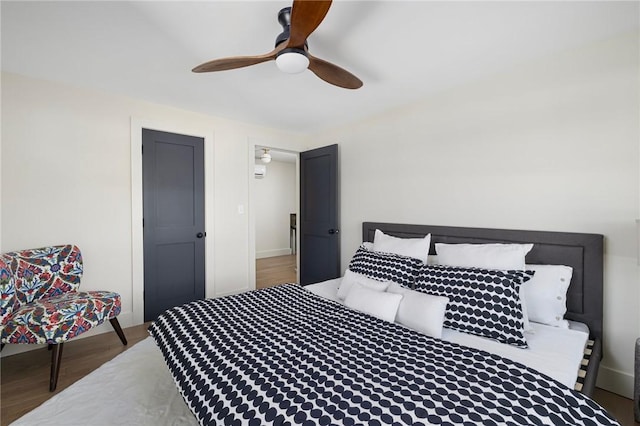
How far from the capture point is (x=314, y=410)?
0.97 metres

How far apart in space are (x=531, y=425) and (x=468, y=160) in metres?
2.12

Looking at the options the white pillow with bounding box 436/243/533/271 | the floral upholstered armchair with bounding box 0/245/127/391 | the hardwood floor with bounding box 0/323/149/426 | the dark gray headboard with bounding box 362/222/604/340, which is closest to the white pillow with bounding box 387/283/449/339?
the white pillow with bounding box 436/243/533/271

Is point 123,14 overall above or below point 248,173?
above

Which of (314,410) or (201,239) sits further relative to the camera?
(201,239)

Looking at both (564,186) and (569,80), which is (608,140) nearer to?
(564,186)

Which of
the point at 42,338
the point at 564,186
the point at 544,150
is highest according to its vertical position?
the point at 544,150

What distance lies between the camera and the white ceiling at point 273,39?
1613mm

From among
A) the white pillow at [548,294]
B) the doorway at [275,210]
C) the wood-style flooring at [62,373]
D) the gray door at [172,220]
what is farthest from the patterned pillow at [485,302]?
the doorway at [275,210]

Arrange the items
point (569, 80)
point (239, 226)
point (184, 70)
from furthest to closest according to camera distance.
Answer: point (239, 226)
point (184, 70)
point (569, 80)

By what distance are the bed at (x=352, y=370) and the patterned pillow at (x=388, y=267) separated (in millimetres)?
560

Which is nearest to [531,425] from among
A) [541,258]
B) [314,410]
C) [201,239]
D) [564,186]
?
[314,410]

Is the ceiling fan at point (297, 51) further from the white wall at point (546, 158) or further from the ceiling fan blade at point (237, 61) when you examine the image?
the white wall at point (546, 158)

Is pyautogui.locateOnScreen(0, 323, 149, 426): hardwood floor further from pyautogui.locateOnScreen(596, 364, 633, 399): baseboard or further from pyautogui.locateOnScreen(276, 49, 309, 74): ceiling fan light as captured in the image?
pyautogui.locateOnScreen(596, 364, 633, 399): baseboard

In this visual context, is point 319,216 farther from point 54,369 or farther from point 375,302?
point 54,369
